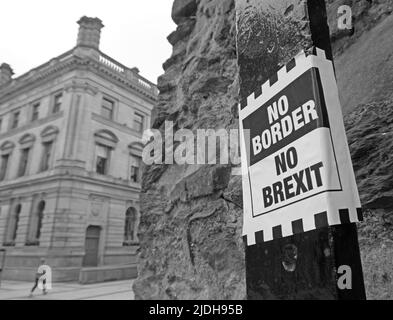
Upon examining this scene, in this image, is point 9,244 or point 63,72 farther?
point 63,72

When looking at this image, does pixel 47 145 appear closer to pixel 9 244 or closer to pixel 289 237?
pixel 9 244

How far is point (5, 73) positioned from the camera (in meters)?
25.4

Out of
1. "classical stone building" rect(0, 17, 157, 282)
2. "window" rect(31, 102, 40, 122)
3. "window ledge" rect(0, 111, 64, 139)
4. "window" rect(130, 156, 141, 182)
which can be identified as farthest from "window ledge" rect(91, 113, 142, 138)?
"window" rect(31, 102, 40, 122)

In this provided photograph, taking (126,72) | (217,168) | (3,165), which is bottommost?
(217,168)

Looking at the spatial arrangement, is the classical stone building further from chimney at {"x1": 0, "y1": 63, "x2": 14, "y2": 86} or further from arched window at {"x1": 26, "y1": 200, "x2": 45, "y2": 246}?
chimney at {"x1": 0, "y1": 63, "x2": 14, "y2": 86}

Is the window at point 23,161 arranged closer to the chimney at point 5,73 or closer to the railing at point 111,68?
the railing at point 111,68

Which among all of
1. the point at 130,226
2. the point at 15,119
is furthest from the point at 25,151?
the point at 130,226

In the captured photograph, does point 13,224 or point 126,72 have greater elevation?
point 126,72

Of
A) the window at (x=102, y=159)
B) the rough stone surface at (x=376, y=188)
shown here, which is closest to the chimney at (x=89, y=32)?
the window at (x=102, y=159)

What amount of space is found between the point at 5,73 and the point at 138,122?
11248 millimetres

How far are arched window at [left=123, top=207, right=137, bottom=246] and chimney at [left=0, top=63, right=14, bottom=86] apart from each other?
45.0 feet

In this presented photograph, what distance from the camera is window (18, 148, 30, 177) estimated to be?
835 inches

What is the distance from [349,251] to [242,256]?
4.32ft

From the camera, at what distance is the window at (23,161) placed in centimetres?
2121
